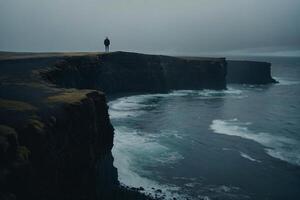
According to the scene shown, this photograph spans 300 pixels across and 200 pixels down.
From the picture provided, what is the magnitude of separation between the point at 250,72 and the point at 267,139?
395ft

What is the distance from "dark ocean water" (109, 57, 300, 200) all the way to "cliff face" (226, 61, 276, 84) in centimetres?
7753

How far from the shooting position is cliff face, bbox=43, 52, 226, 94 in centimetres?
9812

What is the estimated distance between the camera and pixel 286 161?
51.0 meters

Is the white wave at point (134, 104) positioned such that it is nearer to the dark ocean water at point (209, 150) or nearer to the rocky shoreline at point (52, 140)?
the dark ocean water at point (209, 150)

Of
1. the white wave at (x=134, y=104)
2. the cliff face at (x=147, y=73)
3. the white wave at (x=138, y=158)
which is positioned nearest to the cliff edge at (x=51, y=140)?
the white wave at (x=138, y=158)

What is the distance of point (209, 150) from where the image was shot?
5722 centimetres

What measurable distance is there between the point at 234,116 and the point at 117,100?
3676 cm

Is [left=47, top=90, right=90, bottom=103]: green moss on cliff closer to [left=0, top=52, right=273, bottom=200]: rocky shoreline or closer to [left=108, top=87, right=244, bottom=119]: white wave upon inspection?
A: [left=0, top=52, right=273, bottom=200]: rocky shoreline

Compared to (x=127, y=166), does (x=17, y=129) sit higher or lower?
higher

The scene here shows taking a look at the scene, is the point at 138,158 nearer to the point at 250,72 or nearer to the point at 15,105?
the point at 15,105

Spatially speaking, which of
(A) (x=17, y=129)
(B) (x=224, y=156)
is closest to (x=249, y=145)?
(B) (x=224, y=156)

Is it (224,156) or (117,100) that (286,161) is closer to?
(224,156)

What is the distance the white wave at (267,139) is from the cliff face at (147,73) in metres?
30.8

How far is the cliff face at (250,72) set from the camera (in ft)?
575
